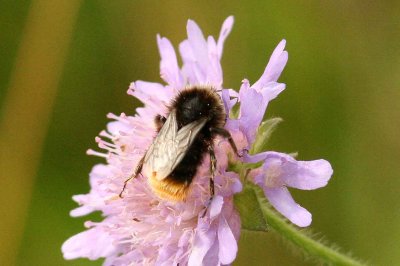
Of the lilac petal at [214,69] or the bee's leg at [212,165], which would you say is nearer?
the bee's leg at [212,165]

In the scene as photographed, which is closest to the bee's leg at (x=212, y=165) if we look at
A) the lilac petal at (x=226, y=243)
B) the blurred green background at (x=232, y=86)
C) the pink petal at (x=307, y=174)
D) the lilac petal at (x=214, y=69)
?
the lilac petal at (x=226, y=243)

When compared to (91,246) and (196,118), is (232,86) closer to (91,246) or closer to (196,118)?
(91,246)

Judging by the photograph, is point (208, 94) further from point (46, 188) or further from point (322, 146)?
point (46, 188)

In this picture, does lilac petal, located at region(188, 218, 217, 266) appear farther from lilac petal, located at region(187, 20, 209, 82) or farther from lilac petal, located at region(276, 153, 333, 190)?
lilac petal, located at region(187, 20, 209, 82)

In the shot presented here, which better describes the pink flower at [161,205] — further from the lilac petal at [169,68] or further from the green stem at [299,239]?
the green stem at [299,239]

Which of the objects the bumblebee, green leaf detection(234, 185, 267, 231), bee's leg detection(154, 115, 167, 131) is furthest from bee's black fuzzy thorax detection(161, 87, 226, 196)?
green leaf detection(234, 185, 267, 231)

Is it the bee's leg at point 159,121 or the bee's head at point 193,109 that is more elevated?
the bee's head at point 193,109
